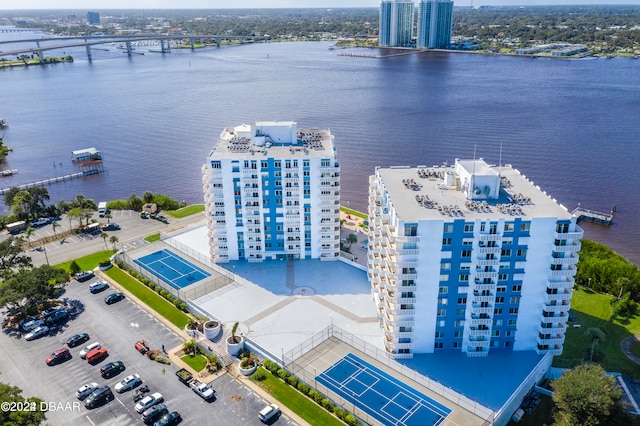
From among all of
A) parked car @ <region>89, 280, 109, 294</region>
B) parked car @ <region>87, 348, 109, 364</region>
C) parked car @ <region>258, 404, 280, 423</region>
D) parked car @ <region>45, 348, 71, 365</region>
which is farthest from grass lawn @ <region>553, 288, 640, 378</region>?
parked car @ <region>89, 280, 109, 294</region>

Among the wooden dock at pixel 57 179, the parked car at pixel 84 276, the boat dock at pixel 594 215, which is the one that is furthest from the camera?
the wooden dock at pixel 57 179

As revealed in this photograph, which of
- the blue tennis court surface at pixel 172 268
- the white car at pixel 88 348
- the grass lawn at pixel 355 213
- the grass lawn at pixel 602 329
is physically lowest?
the grass lawn at pixel 602 329

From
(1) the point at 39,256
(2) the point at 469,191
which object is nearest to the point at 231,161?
(2) the point at 469,191

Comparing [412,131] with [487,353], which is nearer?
[487,353]

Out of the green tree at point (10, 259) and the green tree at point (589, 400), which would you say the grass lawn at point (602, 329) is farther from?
the green tree at point (10, 259)

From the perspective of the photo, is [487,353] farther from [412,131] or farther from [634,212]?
[412,131]

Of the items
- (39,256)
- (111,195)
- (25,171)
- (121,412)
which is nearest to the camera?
(121,412)

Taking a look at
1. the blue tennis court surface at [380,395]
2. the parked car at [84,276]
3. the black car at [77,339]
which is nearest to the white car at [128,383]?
the black car at [77,339]

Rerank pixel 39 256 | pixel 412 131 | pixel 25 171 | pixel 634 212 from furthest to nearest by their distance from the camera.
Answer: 1. pixel 412 131
2. pixel 25 171
3. pixel 634 212
4. pixel 39 256
